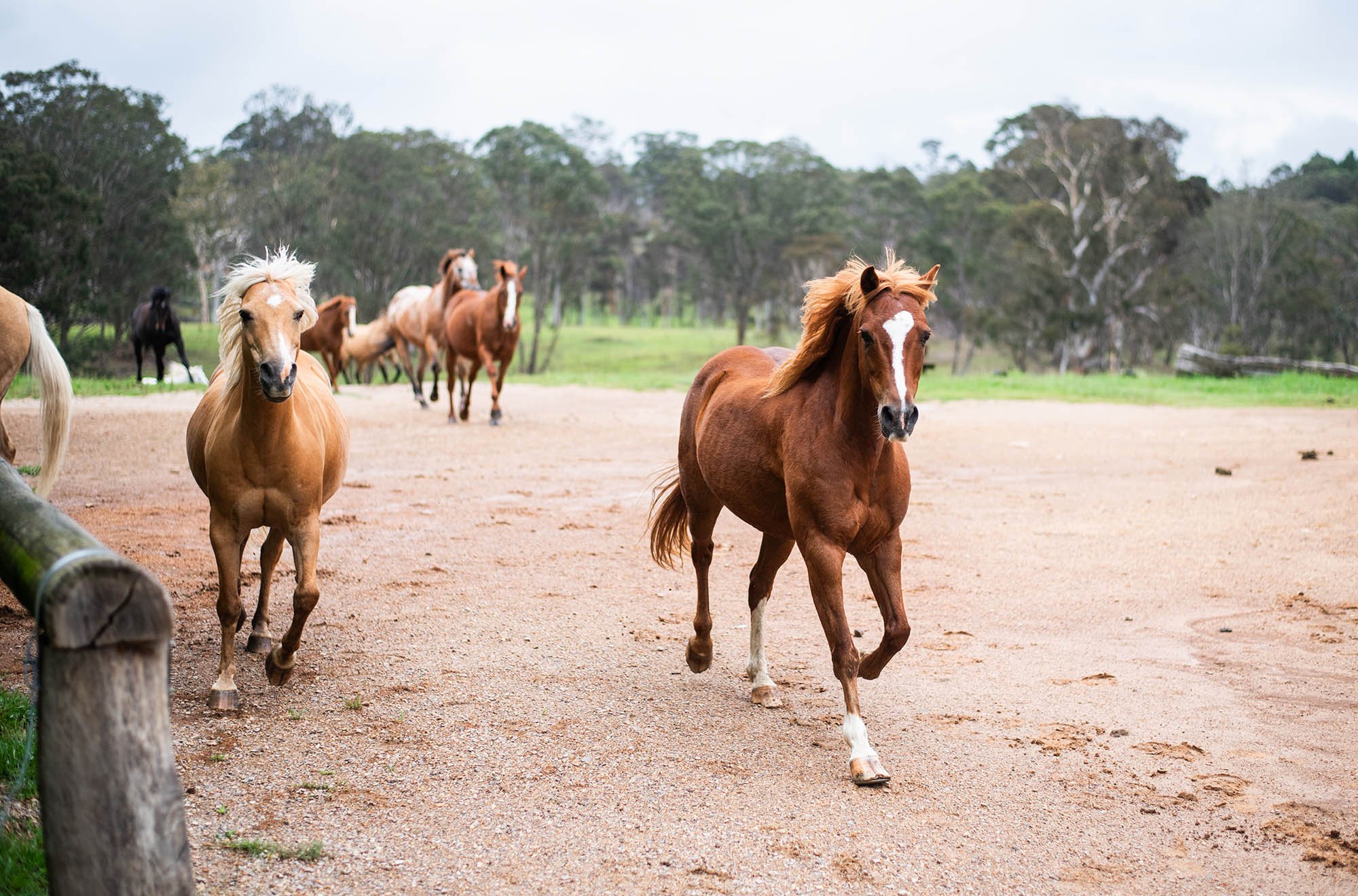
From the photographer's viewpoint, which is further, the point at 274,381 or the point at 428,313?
the point at 428,313

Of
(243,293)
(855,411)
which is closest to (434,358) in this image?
(243,293)

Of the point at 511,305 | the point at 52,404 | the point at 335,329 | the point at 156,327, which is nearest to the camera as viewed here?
the point at 52,404

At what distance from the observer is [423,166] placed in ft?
140

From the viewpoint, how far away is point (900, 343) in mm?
4047

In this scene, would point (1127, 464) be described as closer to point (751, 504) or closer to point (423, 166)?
point (751, 504)

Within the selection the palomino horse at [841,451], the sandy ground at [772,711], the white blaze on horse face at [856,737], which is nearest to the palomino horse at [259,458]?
the sandy ground at [772,711]

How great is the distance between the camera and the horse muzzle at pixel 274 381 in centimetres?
436

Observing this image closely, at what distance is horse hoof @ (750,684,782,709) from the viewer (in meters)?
4.95

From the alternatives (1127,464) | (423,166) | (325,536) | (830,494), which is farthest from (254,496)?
(423,166)

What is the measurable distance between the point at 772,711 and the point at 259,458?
259 cm

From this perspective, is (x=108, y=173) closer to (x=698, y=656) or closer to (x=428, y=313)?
(x=428, y=313)

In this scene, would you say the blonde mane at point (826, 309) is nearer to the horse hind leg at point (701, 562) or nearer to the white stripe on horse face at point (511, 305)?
the horse hind leg at point (701, 562)

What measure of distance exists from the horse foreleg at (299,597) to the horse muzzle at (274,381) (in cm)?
70

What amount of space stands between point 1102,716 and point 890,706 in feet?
3.10
